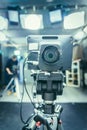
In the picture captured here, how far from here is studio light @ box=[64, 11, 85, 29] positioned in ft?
13.5

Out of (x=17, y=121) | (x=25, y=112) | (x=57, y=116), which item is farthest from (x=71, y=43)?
(x=25, y=112)

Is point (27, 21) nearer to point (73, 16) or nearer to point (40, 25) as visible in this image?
point (40, 25)

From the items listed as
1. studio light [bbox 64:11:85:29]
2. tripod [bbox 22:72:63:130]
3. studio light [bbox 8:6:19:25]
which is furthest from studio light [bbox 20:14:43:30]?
tripod [bbox 22:72:63:130]

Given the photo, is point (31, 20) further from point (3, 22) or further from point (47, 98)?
point (47, 98)

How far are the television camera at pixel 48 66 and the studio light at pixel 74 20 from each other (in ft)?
7.51

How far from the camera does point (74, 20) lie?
4.36 meters

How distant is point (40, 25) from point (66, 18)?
1.67 feet

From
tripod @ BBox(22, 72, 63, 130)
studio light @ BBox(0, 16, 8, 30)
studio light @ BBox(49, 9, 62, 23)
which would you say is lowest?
tripod @ BBox(22, 72, 63, 130)

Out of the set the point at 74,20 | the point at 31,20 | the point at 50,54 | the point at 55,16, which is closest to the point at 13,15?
the point at 31,20

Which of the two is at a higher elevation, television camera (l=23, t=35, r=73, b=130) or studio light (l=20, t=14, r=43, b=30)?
studio light (l=20, t=14, r=43, b=30)

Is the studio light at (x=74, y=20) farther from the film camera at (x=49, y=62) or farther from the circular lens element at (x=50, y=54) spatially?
the circular lens element at (x=50, y=54)

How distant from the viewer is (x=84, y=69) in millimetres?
7945

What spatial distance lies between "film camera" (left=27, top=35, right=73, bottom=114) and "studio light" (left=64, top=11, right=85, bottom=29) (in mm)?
2289

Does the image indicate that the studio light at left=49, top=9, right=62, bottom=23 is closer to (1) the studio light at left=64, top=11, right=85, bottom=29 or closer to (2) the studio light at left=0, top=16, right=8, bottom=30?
(1) the studio light at left=64, top=11, right=85, bottom=29
